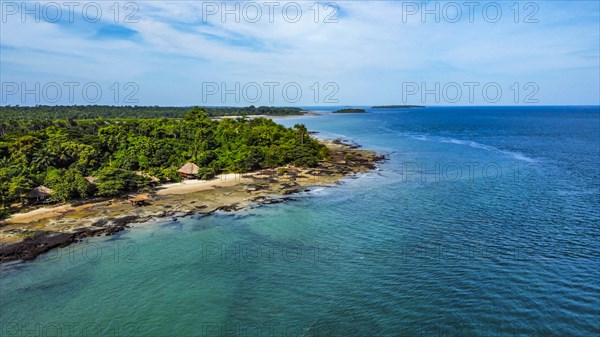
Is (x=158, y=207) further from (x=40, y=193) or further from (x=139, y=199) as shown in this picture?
(x=40, y=193)

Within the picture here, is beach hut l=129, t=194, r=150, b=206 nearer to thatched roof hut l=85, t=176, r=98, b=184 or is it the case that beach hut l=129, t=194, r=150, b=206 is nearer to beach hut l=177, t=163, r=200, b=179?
thatched roof hut l=85, t=176, r=98, b=184

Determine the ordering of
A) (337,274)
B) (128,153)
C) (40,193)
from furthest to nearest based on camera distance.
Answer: (128,153)
(40,193)
(337,274)

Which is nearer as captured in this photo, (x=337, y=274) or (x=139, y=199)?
(x=337, y=274)

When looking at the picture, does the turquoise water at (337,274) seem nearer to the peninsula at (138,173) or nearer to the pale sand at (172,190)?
the peninsula at (138,173)

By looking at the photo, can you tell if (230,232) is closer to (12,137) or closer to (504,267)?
(504,267)

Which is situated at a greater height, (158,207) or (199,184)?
(199,184)

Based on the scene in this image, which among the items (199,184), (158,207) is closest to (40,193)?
(158,207)

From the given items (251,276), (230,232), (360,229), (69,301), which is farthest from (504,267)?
(69,301)
